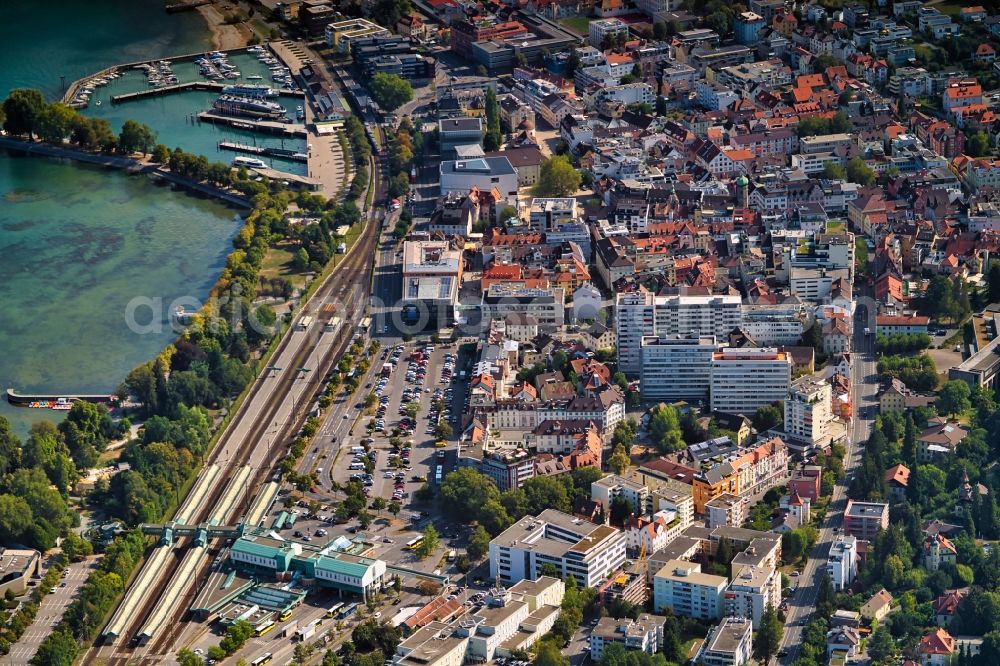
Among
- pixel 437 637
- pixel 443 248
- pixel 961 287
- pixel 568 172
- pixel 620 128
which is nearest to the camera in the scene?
pixel 437 637

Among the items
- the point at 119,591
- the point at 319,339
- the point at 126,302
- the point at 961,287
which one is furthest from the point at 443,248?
the point at 119,591

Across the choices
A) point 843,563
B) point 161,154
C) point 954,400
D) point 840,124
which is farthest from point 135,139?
point 843,563

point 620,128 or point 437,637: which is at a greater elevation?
point 620,128

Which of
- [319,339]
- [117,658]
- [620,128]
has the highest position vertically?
[620,128]

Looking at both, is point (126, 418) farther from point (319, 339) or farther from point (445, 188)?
point (445, 188)

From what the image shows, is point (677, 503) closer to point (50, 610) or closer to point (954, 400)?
point (954, 400)

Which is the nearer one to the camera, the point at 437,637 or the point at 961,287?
the point at 437,637
